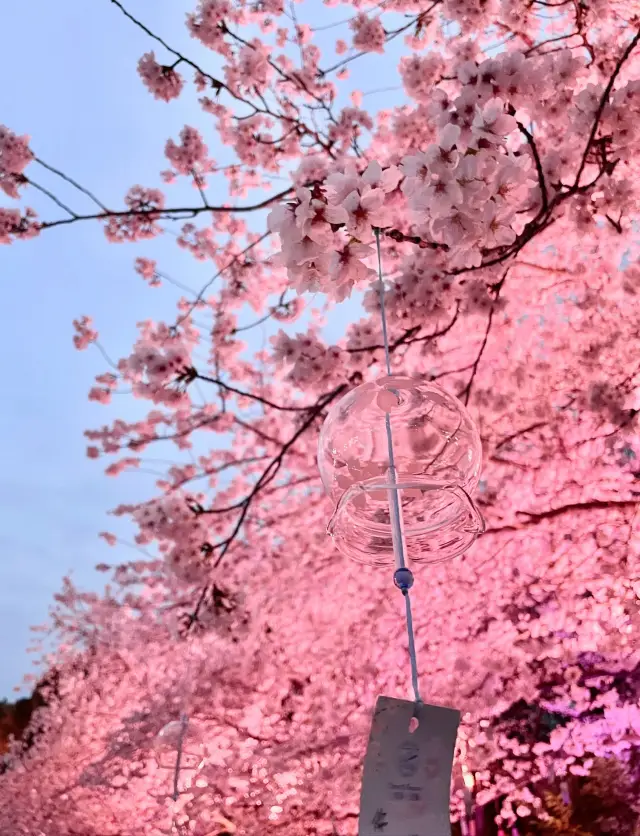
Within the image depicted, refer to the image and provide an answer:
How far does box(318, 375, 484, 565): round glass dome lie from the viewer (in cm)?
149

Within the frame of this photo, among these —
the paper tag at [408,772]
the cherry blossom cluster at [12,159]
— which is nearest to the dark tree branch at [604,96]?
the paper tag at [408,772]

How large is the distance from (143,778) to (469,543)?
693 centimetres

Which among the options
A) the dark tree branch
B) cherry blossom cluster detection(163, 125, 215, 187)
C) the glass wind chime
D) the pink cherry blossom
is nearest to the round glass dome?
the glass wind chime

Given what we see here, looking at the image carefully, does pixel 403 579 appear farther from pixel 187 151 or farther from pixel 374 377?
pixel 187 151

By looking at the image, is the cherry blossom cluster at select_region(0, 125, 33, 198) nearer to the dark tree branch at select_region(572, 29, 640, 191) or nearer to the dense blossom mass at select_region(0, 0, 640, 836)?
the dense blossom mass at select_region(0, 0, 640, 836)

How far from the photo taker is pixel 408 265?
9.93 ft

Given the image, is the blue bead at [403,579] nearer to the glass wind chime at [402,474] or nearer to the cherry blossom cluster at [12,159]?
the glass wind chime at [402,474]

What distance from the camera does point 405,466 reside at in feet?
4.85

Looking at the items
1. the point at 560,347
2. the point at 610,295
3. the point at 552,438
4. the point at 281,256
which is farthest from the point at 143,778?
the point at 281,256

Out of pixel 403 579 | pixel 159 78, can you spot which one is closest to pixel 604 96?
pixel 403 579

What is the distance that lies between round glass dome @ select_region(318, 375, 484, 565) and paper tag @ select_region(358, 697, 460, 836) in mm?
477

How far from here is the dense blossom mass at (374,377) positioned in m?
2.17

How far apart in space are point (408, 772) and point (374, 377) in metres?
3.02

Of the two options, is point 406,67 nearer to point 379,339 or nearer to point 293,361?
point 379,339
